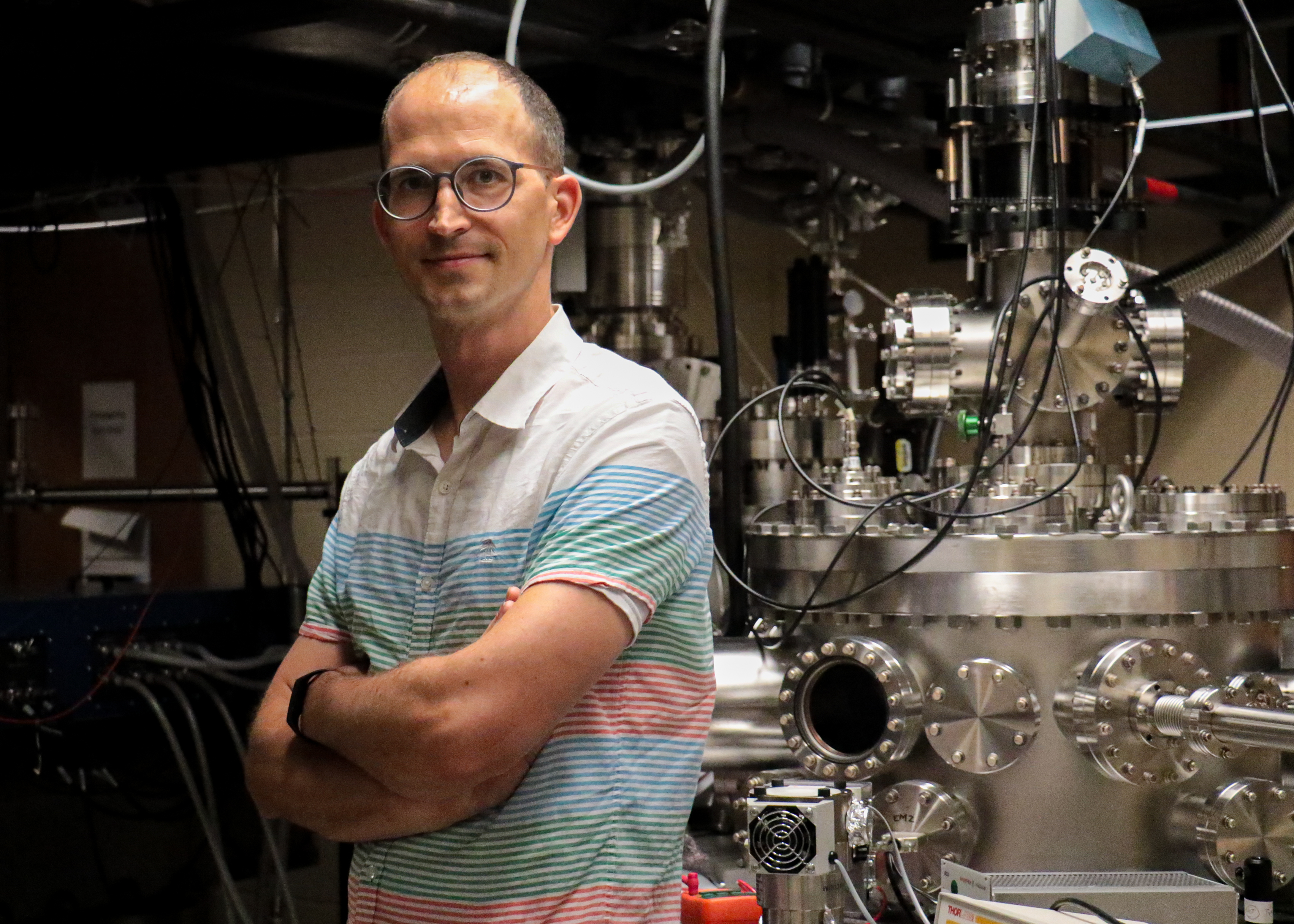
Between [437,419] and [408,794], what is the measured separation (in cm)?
38

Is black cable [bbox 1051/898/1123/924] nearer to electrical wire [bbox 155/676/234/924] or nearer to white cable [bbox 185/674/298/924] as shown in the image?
white cable [bbox 185/674/298/924]

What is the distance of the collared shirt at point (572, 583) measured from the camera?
119cm

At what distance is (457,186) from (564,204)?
4.6 inches

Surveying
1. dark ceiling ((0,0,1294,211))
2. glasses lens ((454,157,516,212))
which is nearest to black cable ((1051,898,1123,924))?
glasses lens ((454,157,516,212))

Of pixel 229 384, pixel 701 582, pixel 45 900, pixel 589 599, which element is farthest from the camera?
pixel 229 384

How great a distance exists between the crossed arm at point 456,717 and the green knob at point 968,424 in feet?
2.73

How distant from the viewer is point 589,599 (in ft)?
3.78

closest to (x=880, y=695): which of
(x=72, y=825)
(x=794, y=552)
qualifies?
(x=794, y=552)

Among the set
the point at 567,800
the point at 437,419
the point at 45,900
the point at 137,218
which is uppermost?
the point at 137,218

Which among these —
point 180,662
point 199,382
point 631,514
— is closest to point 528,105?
point 631,514

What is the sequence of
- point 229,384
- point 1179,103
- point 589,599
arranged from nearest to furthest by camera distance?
point 589,599, point 229,384, point 1179,103

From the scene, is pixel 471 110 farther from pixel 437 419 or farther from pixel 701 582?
pixel 701 582

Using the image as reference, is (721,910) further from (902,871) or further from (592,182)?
(592,182)

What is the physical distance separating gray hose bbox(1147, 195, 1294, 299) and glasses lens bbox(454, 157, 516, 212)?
103 cm
